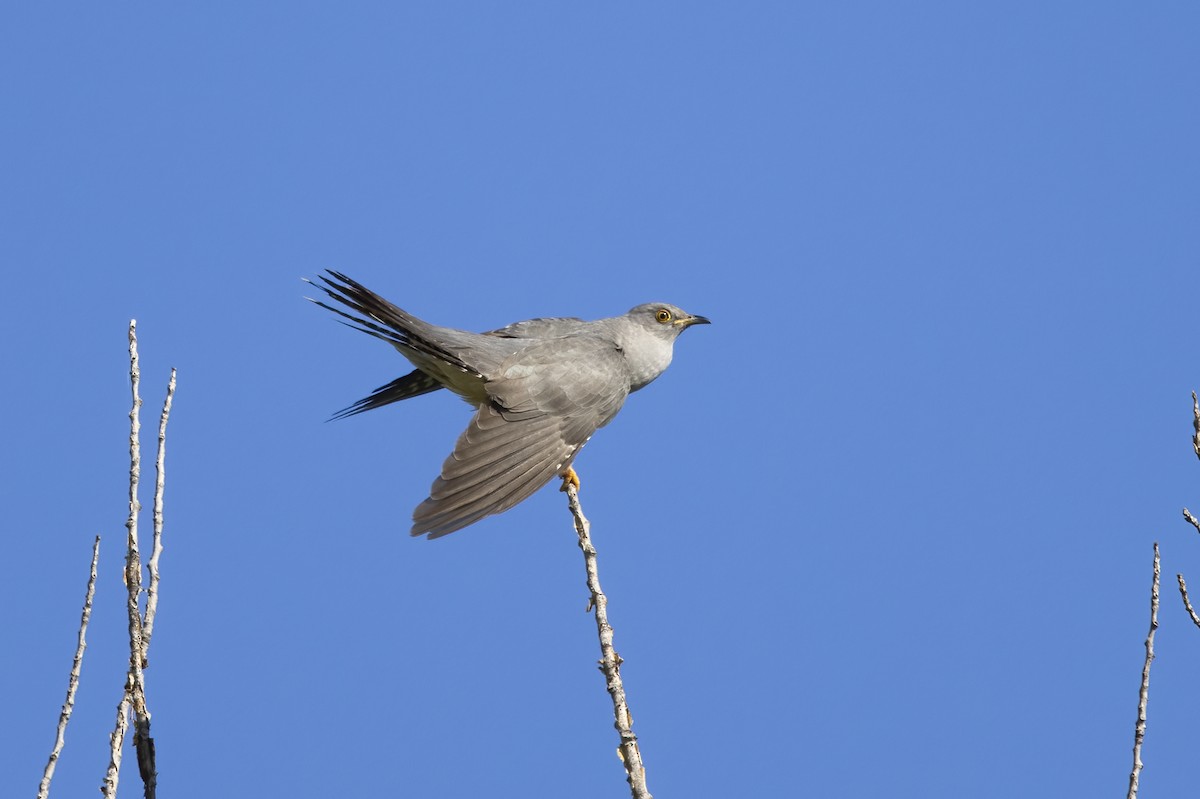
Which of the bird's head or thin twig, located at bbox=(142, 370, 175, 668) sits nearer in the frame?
thin twig, located at bbox=(142, 370, 175, 668)

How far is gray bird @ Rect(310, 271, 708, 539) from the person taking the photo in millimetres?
5141

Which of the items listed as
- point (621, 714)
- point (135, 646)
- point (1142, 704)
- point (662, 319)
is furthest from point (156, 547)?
point (662, 319)

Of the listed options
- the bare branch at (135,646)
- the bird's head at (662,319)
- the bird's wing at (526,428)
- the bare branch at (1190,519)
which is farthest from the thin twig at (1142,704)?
the bird's head at (662,319)

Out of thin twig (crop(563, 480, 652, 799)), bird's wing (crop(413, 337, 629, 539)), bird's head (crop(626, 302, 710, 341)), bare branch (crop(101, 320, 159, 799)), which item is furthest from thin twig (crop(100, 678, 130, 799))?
bird's head (crop(626, 302, 710, 341))

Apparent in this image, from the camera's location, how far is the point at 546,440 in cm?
573

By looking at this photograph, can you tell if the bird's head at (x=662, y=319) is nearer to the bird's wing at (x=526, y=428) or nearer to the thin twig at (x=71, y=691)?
the bird's wing at (x=526, y=428)

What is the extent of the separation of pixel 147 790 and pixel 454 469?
255cm

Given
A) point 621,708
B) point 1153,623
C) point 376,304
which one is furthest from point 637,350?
point 1153,623

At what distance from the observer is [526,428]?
572 centimetres

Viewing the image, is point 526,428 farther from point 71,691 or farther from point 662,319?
point 71,691

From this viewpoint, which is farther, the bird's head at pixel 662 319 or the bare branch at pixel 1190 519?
the bird's head at pixel 662 319

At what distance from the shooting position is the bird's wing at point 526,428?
4.98m

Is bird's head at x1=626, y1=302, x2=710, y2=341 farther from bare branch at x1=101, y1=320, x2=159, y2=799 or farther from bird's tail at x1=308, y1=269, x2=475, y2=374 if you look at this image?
bare branch at x1=101, y1=320, x2=159, y2=799

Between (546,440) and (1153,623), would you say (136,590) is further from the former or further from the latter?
(546,440)
